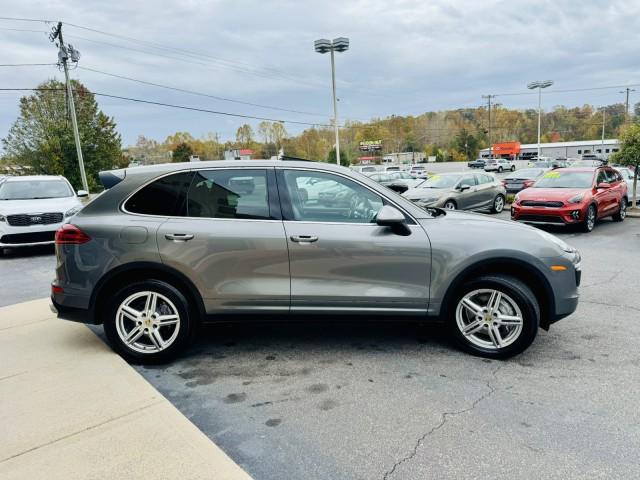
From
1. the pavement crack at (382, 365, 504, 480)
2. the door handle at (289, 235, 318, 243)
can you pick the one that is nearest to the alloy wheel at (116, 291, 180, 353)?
the door handle at (289, 235, 318, 243)

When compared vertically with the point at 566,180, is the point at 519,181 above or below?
below

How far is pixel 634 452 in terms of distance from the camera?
266 centimetres

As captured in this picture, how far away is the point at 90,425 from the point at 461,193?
13.2 metres

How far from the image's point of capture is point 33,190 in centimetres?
1085

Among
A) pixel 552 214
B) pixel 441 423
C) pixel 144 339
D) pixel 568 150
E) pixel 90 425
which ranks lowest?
pixel 441 423

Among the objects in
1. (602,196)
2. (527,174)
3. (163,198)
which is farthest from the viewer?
(527,174)

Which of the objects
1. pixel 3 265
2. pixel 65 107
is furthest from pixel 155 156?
pixel 3 265

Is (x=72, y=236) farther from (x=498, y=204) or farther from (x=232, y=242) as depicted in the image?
(x=498, y=204)

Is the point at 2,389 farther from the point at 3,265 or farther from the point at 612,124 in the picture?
the point at 612,124

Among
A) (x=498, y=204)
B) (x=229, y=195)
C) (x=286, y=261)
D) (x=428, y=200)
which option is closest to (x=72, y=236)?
(x=229, y=195)

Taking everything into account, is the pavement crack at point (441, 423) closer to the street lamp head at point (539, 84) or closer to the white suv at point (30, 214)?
the white suv at point (30, 214)

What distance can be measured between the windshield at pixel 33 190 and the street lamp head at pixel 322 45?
21192 millimetres

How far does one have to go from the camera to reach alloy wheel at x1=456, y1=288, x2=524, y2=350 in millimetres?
3930

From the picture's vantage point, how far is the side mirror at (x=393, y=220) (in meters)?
3.78
